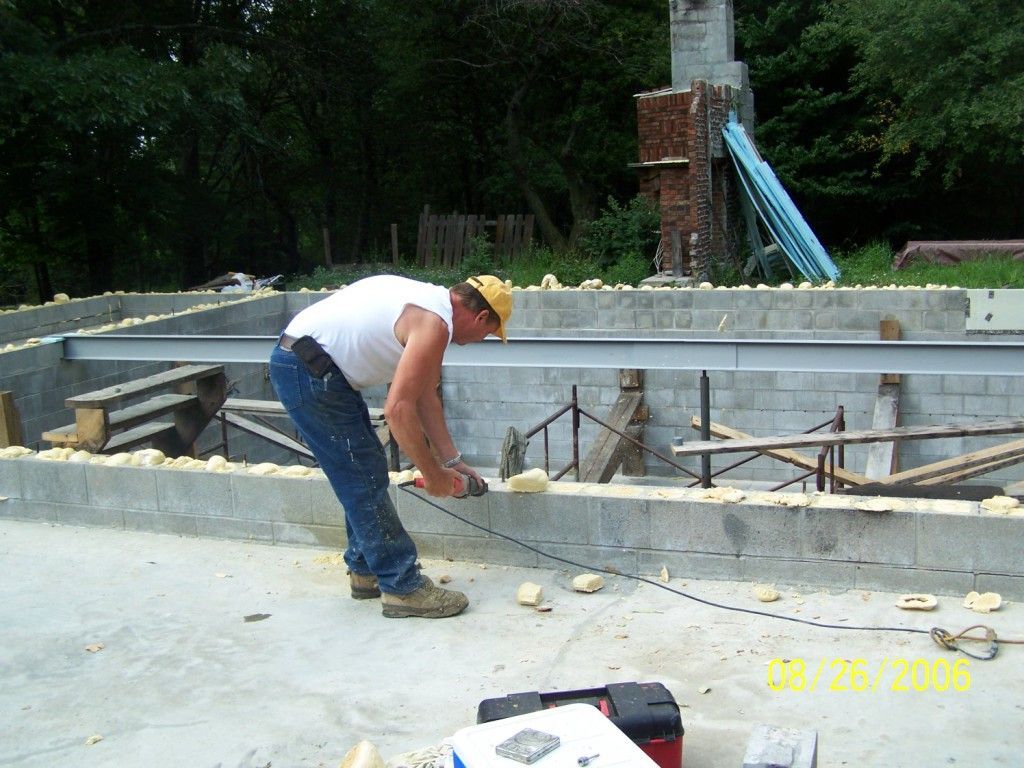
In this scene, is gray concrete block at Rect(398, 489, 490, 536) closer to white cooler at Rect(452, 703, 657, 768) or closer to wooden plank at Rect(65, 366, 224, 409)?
white cooler at Rect(452, 703, 657, 768)

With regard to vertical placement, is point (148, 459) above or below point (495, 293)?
below

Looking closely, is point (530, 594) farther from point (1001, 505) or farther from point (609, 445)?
point (609, 445)

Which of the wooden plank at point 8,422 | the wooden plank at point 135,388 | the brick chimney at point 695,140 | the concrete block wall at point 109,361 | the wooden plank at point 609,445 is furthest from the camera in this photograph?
the brick chimney at point 695,140

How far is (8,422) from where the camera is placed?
6230mm

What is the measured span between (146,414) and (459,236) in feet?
37.6

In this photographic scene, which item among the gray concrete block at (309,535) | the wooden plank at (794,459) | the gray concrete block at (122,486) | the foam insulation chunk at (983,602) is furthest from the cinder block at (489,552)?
the wooden plank at (794,459)

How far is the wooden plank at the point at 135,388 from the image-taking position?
6715 mm

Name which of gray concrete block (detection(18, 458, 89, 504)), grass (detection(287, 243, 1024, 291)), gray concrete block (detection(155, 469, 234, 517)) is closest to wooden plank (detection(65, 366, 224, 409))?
gray concrete block (detection(18, 458, 89, 504))

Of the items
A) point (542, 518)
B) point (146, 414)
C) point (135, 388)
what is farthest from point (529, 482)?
point (146, 414)

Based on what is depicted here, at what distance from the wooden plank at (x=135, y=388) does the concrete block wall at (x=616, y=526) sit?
164cm

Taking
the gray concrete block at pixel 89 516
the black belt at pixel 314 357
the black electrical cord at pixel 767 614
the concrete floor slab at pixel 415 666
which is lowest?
the concrete floor slab at pixel 415 666

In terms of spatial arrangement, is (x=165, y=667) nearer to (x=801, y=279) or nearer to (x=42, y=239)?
(x=801, y=279)

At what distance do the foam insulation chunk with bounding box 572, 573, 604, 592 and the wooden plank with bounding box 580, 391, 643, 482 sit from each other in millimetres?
3734

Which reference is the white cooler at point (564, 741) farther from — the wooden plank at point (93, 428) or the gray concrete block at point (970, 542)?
the wooden plank at point (93, 428)
